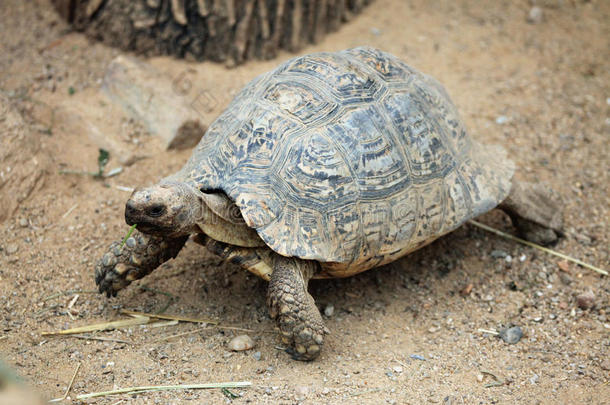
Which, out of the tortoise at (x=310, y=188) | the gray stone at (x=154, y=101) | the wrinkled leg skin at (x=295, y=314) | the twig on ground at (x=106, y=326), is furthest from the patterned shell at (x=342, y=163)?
the gray stone at (x=154, y=101)

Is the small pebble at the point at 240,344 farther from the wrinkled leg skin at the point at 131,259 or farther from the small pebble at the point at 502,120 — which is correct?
the small pebble at the point at 502,120

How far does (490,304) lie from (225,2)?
3.59m

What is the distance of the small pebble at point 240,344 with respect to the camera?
327cm

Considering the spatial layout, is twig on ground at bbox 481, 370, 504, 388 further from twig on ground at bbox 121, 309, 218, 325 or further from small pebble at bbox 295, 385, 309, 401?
twig on ground at bbox 121, 309, 218, 325

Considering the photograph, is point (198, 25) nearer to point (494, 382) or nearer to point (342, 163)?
point (342, 163)

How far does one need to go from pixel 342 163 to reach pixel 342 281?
107 centimetres

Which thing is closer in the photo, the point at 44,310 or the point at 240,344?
the point at 240,344

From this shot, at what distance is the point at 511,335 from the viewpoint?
3498 mm

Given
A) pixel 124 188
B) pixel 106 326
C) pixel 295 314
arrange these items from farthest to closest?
pixel 124 188
pixel 106 326
pixel 295 314

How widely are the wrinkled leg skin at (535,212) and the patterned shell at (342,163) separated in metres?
0.41

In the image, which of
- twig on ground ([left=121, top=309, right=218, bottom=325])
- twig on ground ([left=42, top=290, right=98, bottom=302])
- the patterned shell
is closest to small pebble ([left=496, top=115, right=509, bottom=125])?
the patterned shell

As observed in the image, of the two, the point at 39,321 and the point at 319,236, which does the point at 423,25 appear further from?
the point at 39,321

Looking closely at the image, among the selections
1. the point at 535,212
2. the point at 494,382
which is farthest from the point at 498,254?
the point at 494,382

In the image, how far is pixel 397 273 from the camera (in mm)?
4094
